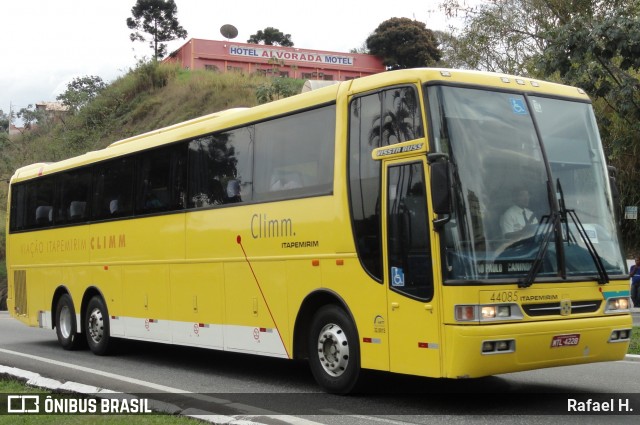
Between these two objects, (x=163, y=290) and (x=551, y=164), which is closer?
(x=551, y=164)

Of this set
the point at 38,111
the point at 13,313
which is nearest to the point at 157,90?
the point at 38,111

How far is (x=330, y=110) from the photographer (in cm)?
1034

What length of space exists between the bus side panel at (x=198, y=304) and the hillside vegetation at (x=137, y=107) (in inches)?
1414

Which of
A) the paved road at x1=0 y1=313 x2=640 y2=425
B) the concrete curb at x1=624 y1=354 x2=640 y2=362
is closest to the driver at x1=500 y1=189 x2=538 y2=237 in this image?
the paved road at x1=0 y1=313 x2=640 y2=425

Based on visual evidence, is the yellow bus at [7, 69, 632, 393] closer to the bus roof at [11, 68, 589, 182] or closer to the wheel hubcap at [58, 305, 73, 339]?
the bus roof at [11, 68, 589, 182]

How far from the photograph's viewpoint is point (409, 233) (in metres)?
8.89

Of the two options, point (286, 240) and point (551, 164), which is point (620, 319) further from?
point (286, 240)

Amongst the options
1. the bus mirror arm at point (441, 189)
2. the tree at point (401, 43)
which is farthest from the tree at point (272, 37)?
the bus mirror arm at point (441, 189)

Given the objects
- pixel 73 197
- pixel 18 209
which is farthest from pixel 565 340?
pixel 18 209

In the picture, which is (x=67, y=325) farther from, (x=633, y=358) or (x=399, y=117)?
(x=633, y=358)

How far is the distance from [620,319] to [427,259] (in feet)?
7.43

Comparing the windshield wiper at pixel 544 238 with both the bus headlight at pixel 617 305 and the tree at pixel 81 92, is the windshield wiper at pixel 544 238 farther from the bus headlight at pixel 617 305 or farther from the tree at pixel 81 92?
the tree at pixel 81 92

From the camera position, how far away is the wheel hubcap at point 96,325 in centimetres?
1554

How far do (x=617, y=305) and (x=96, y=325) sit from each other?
9.51 meters
